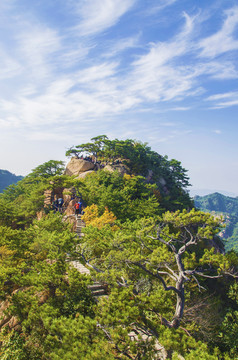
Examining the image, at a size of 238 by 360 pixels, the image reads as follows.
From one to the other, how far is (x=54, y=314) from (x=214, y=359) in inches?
224

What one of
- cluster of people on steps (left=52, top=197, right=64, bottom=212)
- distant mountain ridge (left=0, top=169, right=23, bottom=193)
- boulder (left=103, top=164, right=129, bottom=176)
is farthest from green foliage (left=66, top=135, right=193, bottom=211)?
distant mountain ridge (left=0, top=169, right=23, bottom=193)

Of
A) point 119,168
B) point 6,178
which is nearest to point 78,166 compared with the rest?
point 119,168

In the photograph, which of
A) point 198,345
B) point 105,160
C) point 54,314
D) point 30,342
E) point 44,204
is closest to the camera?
point 198,345

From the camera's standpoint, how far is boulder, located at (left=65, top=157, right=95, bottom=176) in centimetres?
4075

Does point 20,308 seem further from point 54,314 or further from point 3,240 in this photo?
point 3,240

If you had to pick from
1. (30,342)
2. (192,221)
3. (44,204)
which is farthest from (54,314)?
(44,204)

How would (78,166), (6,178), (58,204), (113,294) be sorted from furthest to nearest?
(6,178), (78,166), (58,204), (113,294)

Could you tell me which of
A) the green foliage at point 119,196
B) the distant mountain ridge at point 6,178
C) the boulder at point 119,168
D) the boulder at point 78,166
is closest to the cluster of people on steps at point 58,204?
the green foliage at point 119,196

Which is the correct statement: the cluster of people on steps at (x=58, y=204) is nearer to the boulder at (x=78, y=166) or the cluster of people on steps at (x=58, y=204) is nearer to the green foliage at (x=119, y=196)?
the green foliage at (x=119, y=196)

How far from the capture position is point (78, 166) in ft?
135

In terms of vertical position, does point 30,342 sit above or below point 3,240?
below

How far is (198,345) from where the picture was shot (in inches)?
303

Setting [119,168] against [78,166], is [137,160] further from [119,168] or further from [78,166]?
[78,166]

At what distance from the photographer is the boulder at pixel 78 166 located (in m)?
40.8
